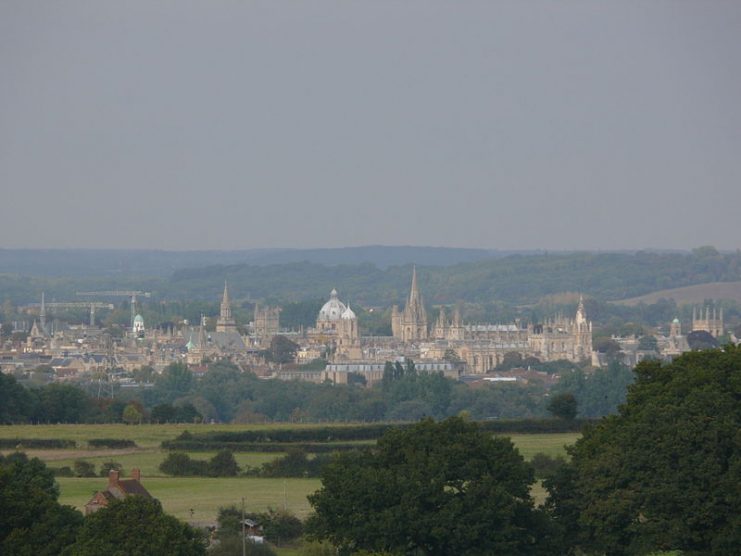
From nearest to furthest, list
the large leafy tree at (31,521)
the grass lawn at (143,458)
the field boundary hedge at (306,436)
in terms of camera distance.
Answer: the large leafy tree at (31,521) < the grass lawn at (143,458) < the field boundary hedge at (306,436)

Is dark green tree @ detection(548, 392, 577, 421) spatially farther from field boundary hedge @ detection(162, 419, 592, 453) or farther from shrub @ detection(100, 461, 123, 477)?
shrub @ detection(100, 461, 123, 477)

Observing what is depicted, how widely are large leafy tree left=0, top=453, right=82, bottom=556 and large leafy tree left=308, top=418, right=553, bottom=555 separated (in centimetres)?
473

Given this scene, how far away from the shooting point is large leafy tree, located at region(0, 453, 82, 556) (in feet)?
113

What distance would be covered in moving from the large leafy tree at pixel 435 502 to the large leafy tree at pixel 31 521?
4730 mm

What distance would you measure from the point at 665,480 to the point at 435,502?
162 inches

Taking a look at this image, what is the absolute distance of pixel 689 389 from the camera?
4125cm

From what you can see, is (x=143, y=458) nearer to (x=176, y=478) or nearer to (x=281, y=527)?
(x=176, y=478)

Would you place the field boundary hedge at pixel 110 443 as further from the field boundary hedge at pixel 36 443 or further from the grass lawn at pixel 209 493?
the grass lawn at pixel 209 493

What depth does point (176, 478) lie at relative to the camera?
55.7 m

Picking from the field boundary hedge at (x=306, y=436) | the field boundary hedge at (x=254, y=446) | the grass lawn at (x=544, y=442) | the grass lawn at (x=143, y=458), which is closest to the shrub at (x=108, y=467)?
the grass lawn at (x=143, y=458)

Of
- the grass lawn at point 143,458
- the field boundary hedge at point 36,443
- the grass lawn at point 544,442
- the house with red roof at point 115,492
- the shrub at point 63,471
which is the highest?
the house with red roof at point 115,492

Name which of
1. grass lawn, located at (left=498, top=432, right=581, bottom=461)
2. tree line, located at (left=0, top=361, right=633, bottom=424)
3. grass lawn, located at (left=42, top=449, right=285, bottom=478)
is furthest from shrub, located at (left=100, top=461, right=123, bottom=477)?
tree line, located at (left=0, top=361, right=633, bottom=424)

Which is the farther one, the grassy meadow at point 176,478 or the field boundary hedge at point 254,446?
the field boundary hedge at point 254,446

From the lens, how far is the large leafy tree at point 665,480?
37.4 meters
